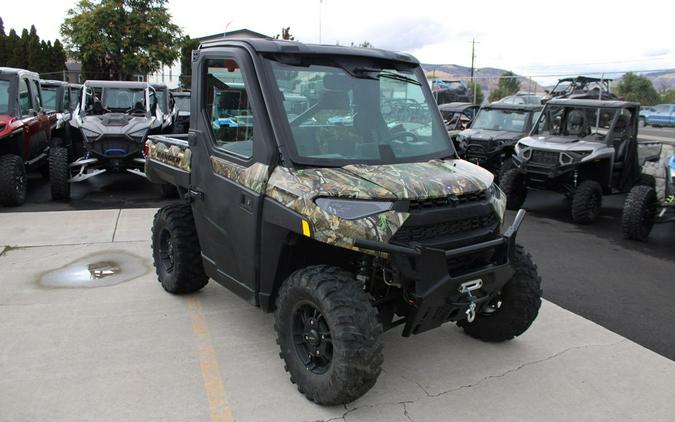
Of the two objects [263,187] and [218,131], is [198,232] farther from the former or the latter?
[263,187]

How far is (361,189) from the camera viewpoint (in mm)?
3252

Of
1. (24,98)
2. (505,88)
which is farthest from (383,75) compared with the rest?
(505,88)

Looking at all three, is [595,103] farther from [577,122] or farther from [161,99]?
[161,99]

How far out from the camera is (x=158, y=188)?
441 inches

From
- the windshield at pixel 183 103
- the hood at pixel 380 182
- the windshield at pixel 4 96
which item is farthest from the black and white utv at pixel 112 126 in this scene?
the hood at pixel 380 182

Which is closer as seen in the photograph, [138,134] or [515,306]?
[515,306]

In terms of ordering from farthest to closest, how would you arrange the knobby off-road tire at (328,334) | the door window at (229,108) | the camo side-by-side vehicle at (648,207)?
the camo side-by-side vehicle at (648,207) < the door window at (229,108) < the knobby off-road tire at (328,334)

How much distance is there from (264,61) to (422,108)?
1.26 metres

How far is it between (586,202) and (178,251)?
687 cm

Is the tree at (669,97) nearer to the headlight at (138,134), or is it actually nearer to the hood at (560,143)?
the hood at (560,143)

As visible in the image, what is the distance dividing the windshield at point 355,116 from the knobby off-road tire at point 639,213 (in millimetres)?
5021

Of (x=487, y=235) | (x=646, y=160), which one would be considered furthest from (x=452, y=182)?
(x=646, y=160)

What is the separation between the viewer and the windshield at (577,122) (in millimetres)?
9820

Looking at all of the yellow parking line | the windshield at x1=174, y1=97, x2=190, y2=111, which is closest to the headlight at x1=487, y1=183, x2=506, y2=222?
the yellow parking line
